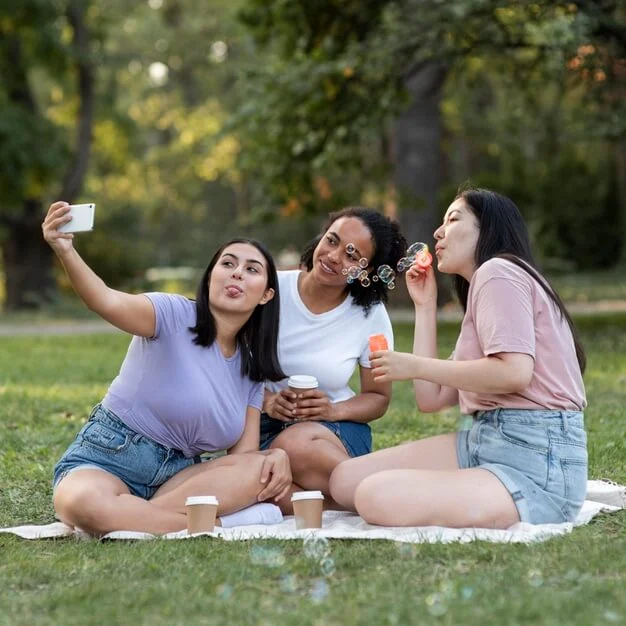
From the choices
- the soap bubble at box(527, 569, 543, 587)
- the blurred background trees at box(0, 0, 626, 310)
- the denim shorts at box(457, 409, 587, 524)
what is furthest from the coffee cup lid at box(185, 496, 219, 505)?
the blurred background trees at box(0, 0, 626, 310)

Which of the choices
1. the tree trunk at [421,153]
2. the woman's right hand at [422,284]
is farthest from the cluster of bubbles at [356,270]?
the tree trunk at [421,153]

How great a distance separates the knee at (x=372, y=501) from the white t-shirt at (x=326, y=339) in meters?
0.66

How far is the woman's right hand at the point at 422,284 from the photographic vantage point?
428 centimetres

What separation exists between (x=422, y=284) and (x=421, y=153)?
10.2 m

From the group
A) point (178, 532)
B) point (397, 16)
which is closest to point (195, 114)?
point (397, 16)

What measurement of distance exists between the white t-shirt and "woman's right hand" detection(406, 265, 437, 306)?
1.06ft

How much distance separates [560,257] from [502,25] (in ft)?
49.3

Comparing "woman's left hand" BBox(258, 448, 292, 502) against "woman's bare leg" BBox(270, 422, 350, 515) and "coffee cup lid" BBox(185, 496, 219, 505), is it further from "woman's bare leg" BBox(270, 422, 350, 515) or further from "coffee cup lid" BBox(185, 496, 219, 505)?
"coffee cup lid" BBox(185, 496, 219, 505)

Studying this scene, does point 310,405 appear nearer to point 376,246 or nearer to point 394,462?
point 394,462

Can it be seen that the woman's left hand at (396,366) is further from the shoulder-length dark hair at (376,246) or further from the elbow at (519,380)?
the shoulder-length dark hair at (376,246)

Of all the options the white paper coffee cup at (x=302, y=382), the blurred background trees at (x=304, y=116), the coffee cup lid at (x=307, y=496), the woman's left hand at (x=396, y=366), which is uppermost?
the blurred background trees at (x=304, y=116)

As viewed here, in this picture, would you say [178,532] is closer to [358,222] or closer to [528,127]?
[358,222]

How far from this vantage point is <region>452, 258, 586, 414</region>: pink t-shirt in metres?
3.82

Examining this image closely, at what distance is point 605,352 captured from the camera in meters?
10.0
